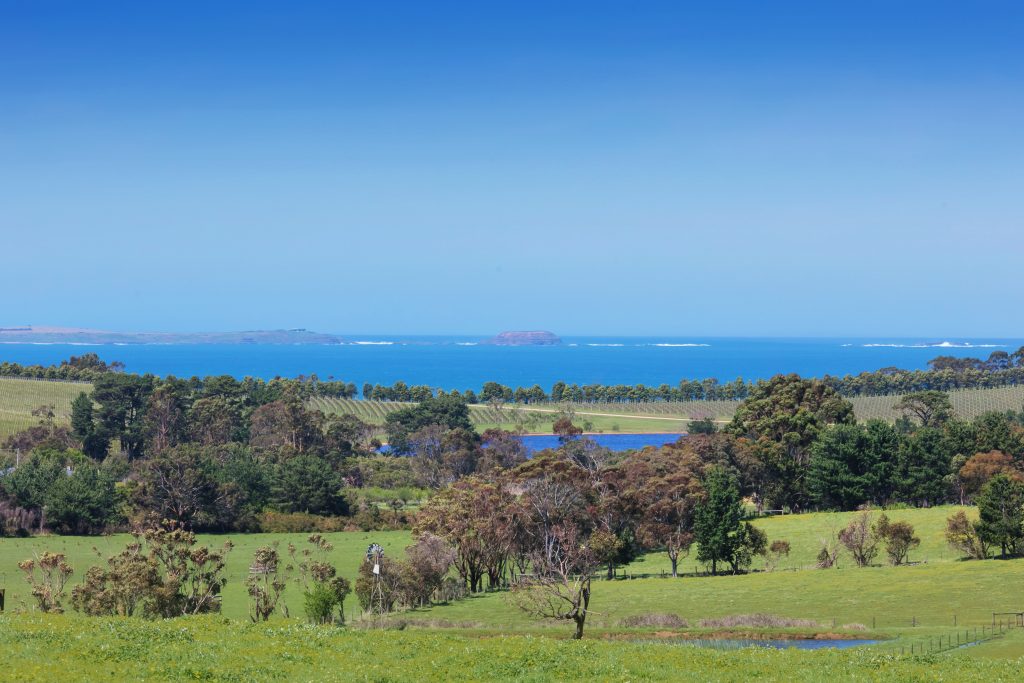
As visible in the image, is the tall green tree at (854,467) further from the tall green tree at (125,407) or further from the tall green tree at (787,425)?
the tall green tree at (125,407)

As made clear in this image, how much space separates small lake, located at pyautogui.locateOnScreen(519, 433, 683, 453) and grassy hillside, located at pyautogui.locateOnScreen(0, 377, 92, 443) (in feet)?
244

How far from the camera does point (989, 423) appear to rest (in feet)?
323

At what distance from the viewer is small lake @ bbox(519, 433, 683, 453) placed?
16336cm

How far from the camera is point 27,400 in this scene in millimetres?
182375

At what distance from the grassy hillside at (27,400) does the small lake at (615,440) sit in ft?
244

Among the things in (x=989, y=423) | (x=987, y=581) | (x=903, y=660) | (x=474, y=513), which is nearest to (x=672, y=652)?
(x=903, y=660)

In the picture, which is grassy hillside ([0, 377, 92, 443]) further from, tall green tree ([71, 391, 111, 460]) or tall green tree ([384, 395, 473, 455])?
tall green tree ([384, 395, 473, 455])

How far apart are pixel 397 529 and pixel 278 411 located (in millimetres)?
43502

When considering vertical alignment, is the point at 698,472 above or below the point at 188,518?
above

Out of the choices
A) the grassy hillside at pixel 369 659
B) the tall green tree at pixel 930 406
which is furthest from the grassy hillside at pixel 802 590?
the tall green tree at pixel 930 406

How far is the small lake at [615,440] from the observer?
163 meters

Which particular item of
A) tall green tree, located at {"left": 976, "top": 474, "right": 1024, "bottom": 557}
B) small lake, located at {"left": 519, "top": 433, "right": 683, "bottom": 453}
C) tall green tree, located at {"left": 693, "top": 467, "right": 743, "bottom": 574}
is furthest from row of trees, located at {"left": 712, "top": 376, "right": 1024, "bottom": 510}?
small lake, located at {"left": 519, "top": 433, "right": 683, "bottom": 453}

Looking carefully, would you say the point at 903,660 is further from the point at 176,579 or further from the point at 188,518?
the point at 188,518

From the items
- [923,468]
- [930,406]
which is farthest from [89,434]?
[930,406]
